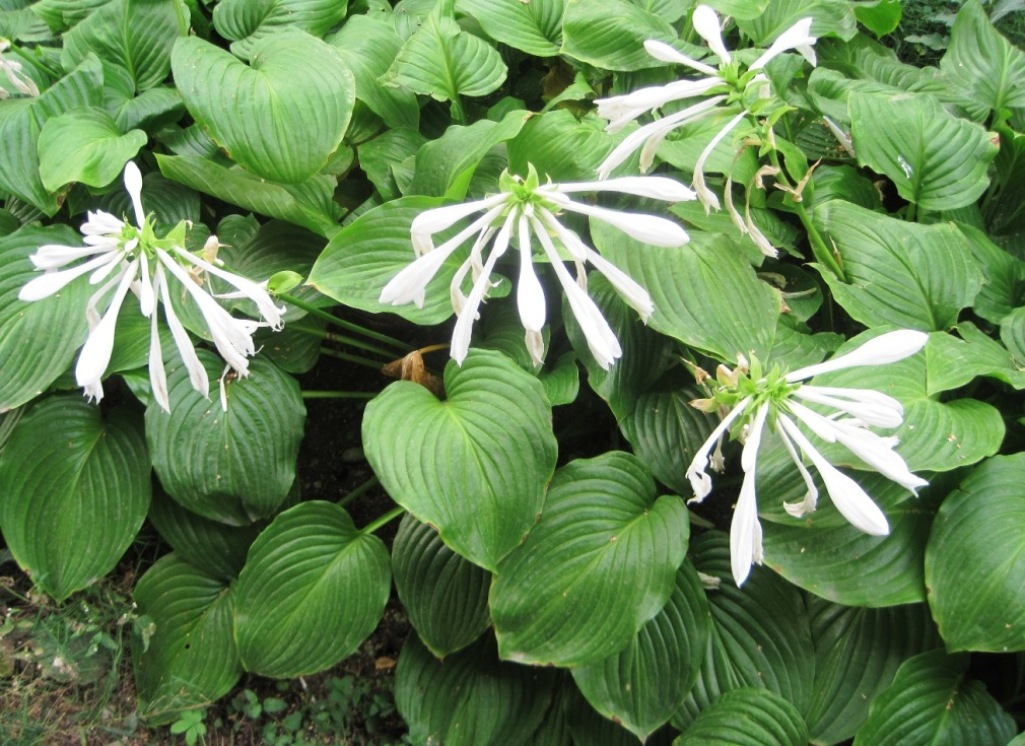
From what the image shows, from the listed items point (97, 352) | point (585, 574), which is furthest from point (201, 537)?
point (585, 574)

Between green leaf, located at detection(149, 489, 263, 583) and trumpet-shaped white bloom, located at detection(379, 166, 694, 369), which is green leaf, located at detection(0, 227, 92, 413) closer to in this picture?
green leaf, located at detection(149, 489, 263, 583)

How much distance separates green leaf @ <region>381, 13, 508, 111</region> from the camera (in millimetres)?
1828

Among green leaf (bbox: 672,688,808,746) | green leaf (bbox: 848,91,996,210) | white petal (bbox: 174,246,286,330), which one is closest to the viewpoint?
white petal (bbox: 174,246,286,330)

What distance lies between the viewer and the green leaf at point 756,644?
55.4 inches

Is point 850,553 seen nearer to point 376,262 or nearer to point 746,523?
point 746,523

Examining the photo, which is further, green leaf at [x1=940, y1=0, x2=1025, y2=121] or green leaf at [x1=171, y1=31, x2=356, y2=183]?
green leaf at [x1=940, y1=0, x2=1025, y2=121]

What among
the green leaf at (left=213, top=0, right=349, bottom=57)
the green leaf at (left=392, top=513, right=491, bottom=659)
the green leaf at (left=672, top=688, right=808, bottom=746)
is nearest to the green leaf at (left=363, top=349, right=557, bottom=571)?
the green leaf at (left=392, top=513, right=491, bottom=659)

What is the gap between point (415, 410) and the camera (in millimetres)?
1378

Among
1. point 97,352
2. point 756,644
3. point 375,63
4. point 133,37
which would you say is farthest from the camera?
point 133,37

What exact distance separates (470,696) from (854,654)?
700 millimetres

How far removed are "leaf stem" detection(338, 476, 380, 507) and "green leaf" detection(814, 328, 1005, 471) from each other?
3.10 ft

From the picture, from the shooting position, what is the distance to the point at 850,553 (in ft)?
4.35

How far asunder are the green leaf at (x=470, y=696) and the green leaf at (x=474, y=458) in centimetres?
38

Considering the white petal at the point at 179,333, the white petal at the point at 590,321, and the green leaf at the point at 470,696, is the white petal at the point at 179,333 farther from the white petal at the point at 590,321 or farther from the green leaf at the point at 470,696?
the green leaf at the point at 470,696
